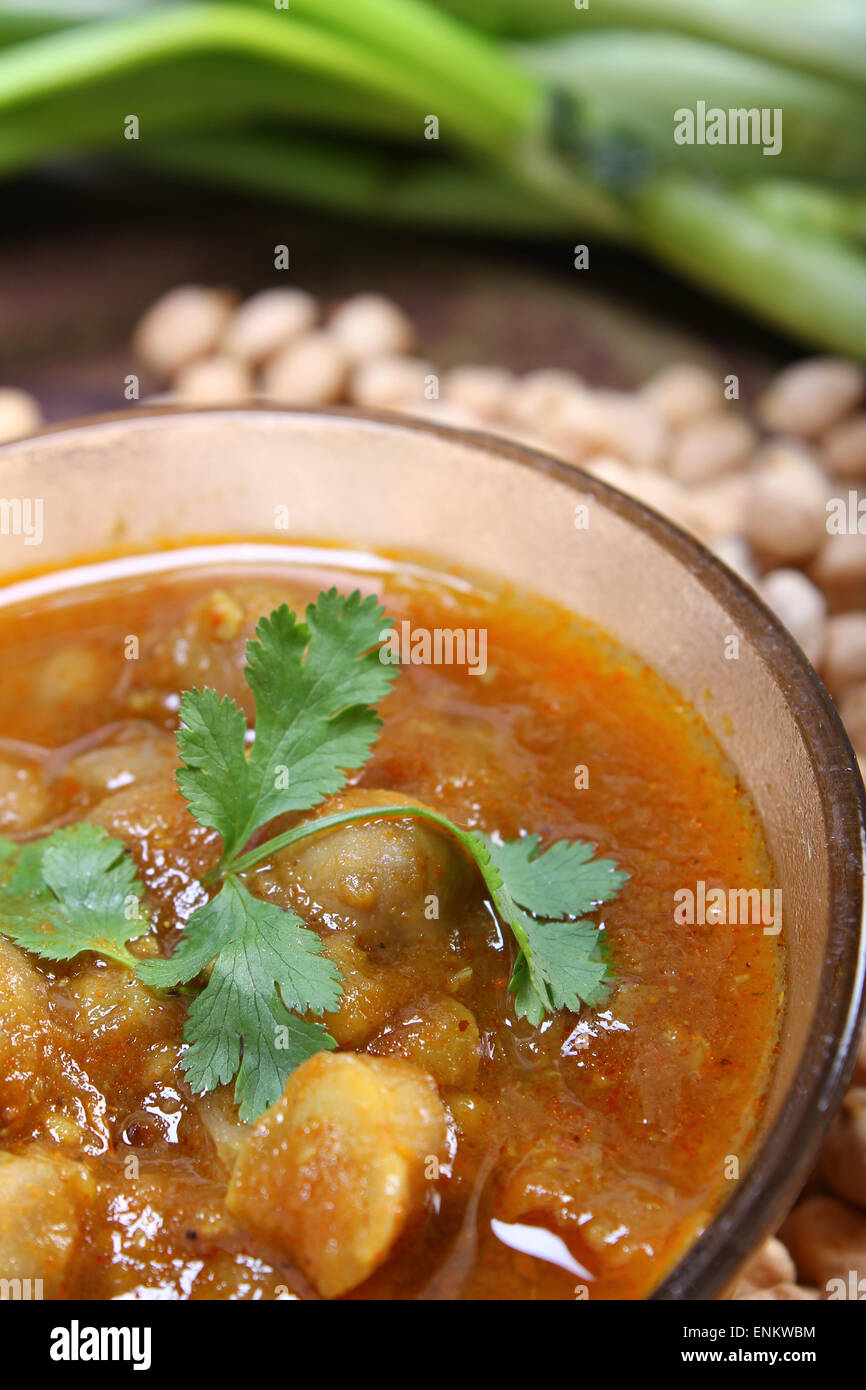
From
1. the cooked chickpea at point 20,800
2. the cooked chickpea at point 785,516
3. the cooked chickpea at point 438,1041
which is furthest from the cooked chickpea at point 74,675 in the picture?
the cooked chickpea at point 785,516

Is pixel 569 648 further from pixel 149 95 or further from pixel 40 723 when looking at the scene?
pixel 149 95

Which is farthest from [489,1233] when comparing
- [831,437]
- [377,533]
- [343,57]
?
[343,57]

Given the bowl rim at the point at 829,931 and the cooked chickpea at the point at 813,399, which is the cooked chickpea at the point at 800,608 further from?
the bowl rim at the point at 829,931

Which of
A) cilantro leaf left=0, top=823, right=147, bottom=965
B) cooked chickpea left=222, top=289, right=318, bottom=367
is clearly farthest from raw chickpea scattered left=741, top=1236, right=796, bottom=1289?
cooked chickpea left=222, top=289, right=318, bottom=367

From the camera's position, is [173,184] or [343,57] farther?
[173,184]

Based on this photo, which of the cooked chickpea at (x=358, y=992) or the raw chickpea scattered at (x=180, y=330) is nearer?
the cooked chickpea at (x=358, y=992)

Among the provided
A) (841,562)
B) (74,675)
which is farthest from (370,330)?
(74,675)
